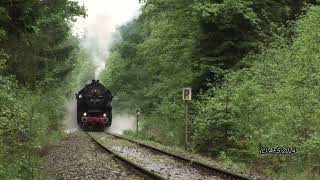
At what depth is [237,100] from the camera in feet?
56.9

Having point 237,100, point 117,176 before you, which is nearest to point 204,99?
point 237,100

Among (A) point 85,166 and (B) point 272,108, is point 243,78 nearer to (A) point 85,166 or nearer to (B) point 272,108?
Result: (B) point 272,108

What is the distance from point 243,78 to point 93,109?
20.3 metres

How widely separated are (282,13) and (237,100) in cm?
922

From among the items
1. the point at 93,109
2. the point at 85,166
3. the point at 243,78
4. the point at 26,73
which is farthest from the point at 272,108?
the point at 93,109

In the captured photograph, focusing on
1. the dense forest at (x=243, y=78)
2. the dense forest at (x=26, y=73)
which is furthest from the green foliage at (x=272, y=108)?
the dense forest at (x=26, y=73)

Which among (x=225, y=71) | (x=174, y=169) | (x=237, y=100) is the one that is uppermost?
(x=225, y=71)

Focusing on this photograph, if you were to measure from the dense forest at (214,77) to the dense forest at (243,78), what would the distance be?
50 millimetres

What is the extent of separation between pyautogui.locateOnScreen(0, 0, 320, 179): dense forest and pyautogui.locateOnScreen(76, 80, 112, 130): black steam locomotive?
14.5 feet

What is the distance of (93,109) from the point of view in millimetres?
38312

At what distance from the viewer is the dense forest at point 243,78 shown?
13.8 meters

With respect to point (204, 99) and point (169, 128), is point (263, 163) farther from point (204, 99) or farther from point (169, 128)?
point (169, 128)

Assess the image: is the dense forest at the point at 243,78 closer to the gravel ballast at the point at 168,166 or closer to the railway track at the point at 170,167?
Answer: the railway track at the point at 170,167

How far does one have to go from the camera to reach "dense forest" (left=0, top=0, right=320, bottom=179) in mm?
12805
